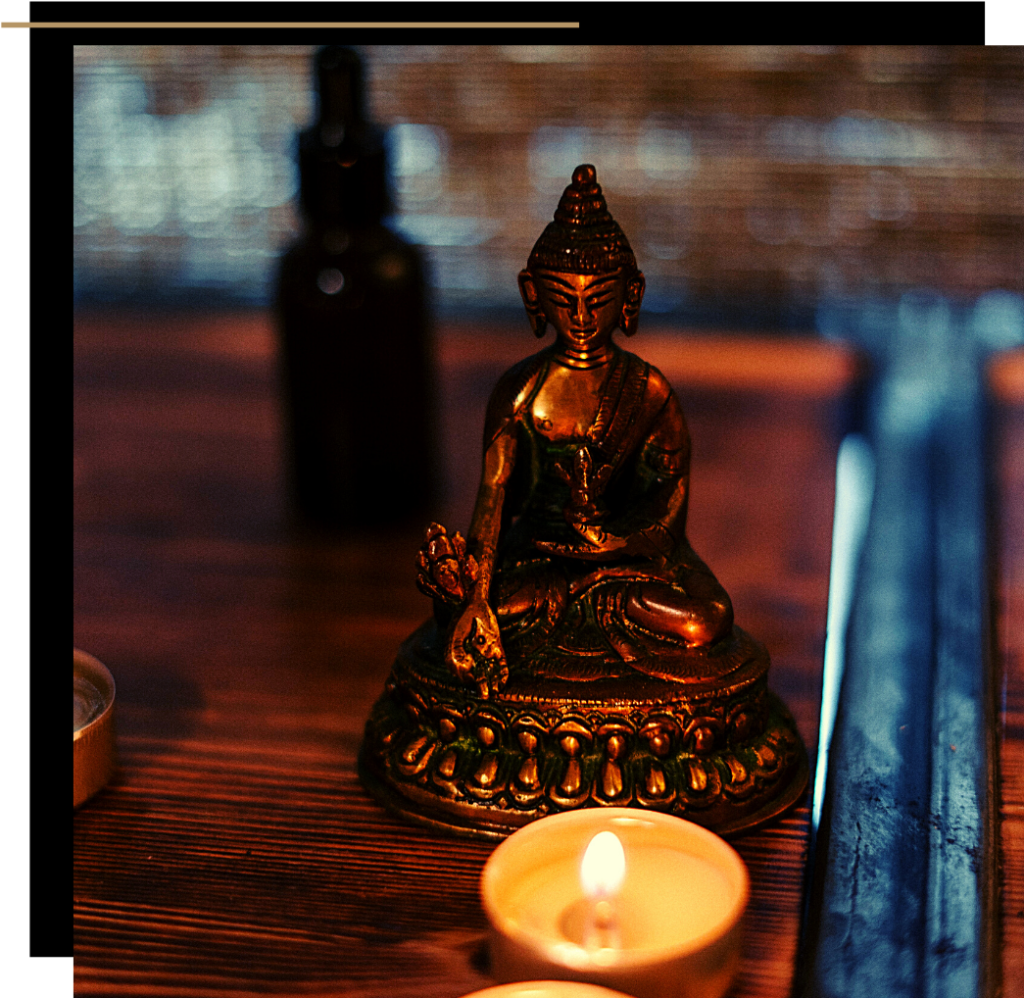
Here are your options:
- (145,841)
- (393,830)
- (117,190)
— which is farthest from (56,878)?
(117,190)

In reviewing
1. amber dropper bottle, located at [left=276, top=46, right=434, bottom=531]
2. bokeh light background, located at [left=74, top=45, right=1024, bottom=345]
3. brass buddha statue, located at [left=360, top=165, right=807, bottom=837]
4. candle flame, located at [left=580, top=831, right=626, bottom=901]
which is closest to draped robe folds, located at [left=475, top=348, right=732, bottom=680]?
brass buddha statue, located at [left=360, top=165, right=807, bottom=837]

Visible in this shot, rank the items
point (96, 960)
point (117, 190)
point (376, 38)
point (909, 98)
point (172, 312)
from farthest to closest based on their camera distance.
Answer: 1. point (117, 190)
2. point (909, 98)
3. point (172, 312)
4. point (376, 38)
5. point (96, 960)

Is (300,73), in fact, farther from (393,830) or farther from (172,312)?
(393,830)

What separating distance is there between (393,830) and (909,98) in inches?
59.3

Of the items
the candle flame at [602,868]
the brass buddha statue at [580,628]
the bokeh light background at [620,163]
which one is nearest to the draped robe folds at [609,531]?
the brass buddha statue at [580,628]

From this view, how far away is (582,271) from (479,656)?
0.18 meters

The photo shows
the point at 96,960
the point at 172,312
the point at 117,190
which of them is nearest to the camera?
the point at 96,960

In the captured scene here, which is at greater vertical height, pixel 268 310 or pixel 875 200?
pixel 875 200

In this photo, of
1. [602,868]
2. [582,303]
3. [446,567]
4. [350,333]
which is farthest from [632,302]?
[350,333]

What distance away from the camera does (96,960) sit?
592mm

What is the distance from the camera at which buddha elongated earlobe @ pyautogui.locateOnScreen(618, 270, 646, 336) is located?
2.23 feet

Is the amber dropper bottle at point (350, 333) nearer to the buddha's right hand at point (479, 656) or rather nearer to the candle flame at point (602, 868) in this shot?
the buddha's right hand at point (479, 656)

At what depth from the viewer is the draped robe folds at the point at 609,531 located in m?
0.66

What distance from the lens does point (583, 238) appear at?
2.17ft
